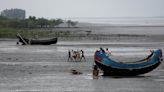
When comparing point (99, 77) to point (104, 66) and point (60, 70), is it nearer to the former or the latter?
point (104, 66)

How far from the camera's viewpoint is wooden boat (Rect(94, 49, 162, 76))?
35094 millimetres

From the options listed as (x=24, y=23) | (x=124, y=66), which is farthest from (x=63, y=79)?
(x=24, y=23)

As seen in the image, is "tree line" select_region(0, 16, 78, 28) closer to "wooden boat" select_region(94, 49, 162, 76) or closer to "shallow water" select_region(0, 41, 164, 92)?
"shallow water" select_region(0, 41, 164, 92)

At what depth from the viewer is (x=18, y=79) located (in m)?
34.6

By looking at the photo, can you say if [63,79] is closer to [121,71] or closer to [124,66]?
[121,71]

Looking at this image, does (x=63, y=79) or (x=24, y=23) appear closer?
(x=63, y=79)

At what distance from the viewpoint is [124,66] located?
115 feet

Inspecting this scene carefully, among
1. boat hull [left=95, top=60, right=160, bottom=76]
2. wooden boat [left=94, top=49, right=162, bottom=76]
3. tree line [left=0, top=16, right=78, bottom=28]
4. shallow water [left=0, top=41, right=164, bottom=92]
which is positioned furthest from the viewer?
tree line [left=0, top=16, right=78, bottom=28]

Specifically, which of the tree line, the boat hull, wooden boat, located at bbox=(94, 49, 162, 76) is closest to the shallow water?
the boat hull

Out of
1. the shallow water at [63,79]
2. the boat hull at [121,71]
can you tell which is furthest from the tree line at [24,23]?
the boat hull at [121,71]

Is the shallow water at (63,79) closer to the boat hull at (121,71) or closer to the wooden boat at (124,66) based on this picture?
the boat hull at (121,71)

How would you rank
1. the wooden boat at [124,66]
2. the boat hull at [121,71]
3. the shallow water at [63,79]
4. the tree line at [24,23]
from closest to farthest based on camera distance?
the shallow water at [63,79]
the wooden boat at [124,66]
the boat hull at [121,71]
the tree line at [24,23]

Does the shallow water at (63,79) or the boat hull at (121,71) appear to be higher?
the boat hull at (121,71)

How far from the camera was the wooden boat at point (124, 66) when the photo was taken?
3509 centimetres
